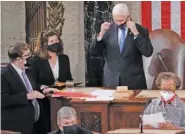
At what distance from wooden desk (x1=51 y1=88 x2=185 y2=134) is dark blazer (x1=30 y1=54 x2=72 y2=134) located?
0.29 meters

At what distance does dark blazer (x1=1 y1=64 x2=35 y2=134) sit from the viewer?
6.35 m

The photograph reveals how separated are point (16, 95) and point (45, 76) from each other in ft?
2.18

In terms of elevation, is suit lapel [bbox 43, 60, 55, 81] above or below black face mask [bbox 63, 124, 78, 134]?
above

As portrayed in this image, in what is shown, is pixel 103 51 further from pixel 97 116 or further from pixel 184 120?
pixel 184 120

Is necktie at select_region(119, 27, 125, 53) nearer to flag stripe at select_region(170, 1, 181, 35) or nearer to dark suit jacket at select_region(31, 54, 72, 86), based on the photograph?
dark suit jacket at select_region(31, 54, 72, 86)

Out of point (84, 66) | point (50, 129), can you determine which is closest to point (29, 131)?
point (50, 129)

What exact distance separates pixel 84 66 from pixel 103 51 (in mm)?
1798

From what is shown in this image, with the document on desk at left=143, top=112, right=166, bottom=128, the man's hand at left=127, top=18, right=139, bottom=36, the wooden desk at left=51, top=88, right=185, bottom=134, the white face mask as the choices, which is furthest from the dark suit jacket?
the document on desk at left=143, top=112, right=166, bottom=128

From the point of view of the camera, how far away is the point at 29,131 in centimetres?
646

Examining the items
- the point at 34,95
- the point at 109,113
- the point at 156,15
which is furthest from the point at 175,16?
the point at 34,95

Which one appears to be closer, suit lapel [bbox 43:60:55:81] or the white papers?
the white papers

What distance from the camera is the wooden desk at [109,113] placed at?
6574 millimetres

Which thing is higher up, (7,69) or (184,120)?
(7,69)

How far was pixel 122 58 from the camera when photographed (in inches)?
278
